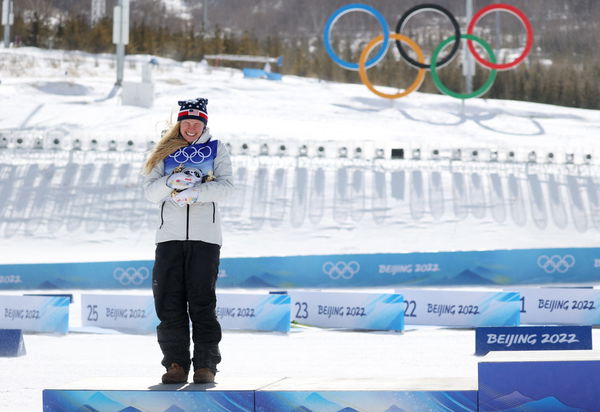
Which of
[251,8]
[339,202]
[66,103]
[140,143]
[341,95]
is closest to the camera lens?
[339,202]

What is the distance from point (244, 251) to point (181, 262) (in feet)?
53.9

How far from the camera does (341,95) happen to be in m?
39.5

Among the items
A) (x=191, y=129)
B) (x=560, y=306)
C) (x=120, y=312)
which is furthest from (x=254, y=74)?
(x=191, y=129)

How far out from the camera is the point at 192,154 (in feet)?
17.1

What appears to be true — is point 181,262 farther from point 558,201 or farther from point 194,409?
point 558,201

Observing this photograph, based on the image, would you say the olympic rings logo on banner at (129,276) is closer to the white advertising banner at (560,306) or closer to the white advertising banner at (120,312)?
the white advertising banner at (120,312)

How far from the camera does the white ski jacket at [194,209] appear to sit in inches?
201

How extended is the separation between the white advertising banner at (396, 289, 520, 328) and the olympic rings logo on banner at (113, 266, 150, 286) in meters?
5.64

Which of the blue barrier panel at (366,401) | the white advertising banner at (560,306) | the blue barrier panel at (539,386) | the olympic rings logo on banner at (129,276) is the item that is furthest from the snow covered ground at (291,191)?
the blue barrier panel at (539,386)

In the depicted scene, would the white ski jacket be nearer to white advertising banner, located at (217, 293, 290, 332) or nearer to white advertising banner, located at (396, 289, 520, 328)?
white advertising banner, located at (217, 293, 290, 332)

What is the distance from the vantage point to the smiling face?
5.29 metres

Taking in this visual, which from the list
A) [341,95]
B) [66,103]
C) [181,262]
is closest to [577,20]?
[341,95]

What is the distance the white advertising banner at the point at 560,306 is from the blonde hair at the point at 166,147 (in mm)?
6461

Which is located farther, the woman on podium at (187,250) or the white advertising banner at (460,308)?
the white advertising banner at (460,308)
